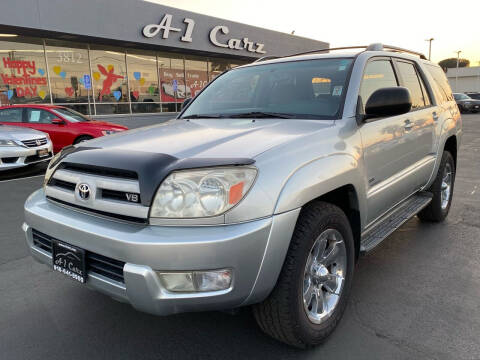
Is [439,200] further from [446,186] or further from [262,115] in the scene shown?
[262,115]

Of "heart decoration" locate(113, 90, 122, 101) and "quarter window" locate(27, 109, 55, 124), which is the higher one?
"heart decoration" locate(113, 90, 122, 101)

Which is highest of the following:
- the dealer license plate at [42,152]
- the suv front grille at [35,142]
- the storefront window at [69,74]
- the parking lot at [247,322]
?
the storefront window at [69,74]

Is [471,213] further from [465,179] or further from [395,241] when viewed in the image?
[465,179]

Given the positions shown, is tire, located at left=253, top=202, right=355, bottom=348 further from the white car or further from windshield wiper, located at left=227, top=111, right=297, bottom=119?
the white car

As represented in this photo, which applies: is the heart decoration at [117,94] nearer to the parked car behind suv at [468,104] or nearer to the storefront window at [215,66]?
the storefront window at [215,66]

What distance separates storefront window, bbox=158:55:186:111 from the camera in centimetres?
1822

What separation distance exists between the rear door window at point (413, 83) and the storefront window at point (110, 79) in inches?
559

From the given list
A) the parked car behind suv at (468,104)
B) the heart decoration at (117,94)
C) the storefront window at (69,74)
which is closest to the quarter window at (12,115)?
the storefront window at (69,74)

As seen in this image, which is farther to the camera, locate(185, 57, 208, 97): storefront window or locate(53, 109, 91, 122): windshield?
locate(185, 57, 208, 97): storefront window

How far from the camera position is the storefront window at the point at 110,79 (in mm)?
15664


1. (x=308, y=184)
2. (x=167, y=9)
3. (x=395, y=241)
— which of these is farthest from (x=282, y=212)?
(x=167, y=9)

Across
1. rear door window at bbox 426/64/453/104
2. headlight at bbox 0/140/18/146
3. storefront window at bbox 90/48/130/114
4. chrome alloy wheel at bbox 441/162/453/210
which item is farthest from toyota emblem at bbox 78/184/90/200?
storefront window at bbox 90/48/130/114

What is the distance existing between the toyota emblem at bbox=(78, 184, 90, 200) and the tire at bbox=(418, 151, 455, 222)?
11.8 ft

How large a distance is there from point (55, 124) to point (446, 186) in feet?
27.5
